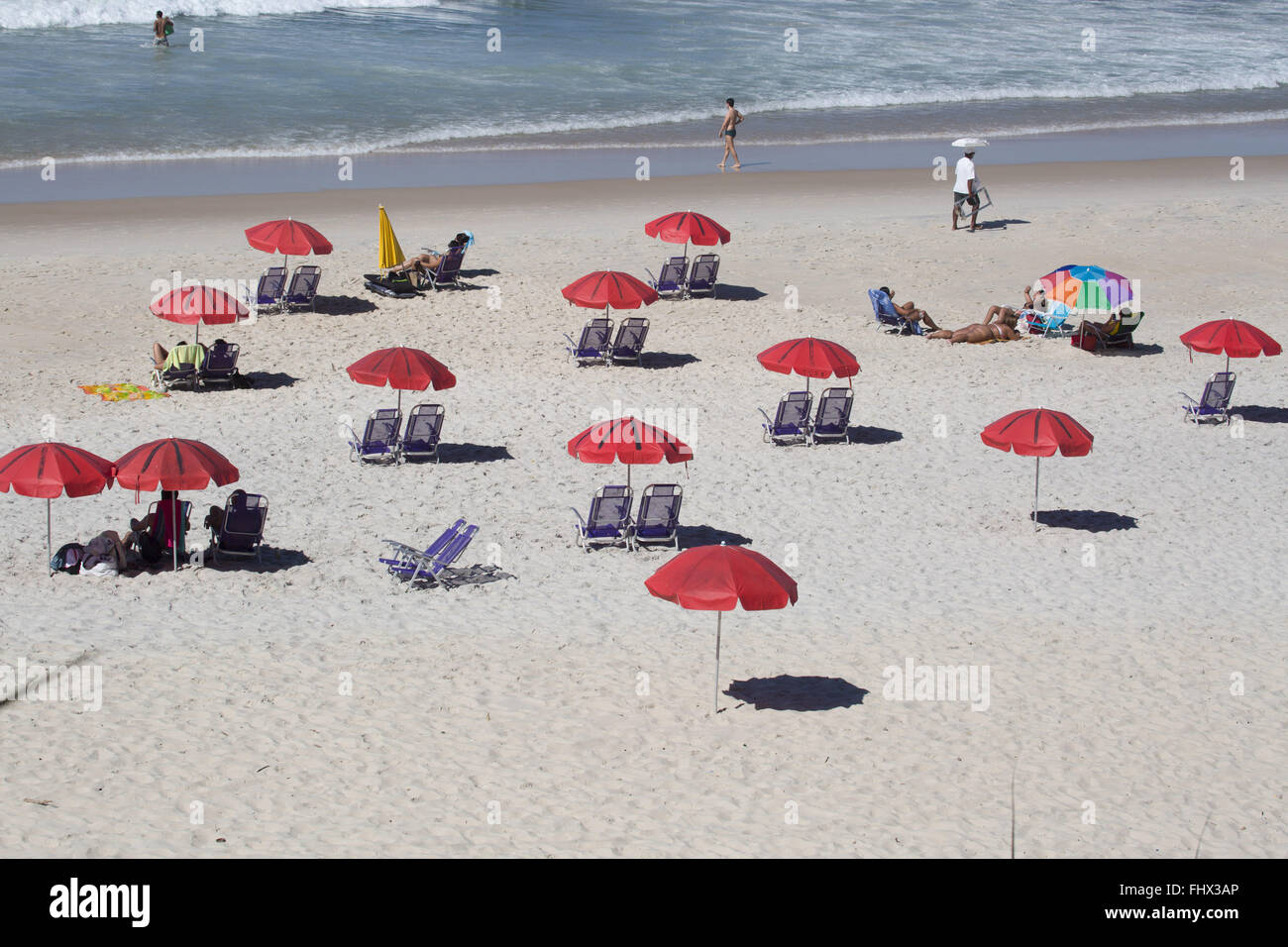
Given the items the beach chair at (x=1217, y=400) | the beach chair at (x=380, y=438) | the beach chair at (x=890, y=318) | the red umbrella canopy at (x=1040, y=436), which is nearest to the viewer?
the red umbrella canopy at (x=1040, y=436)

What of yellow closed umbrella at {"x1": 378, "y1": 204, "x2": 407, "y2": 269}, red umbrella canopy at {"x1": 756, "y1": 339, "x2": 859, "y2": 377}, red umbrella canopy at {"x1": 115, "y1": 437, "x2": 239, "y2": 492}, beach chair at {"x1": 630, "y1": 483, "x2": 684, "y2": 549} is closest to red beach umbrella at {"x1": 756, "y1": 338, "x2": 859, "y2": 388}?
red umbrella canopy at {"x1": 756, "y1": 339, "x2": 859, "y2": 377}

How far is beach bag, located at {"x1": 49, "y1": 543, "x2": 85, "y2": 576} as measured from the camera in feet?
46.0

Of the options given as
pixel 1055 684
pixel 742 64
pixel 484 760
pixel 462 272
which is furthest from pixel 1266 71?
pixel 484 760

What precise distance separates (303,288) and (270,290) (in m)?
0.47

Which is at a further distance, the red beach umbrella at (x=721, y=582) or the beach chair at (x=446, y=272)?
the beach chair at (x=446, y=272)

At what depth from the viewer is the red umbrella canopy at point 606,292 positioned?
2027cm

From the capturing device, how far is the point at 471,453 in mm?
17859

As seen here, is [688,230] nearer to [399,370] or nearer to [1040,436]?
[399,370]

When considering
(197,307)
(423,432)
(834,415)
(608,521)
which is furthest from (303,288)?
(608,521)

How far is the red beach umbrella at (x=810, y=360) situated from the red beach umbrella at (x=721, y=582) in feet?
20.8

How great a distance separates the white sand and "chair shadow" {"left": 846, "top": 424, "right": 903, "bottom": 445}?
10 cm

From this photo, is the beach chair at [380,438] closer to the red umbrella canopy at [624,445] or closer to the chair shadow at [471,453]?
the chair shadow at [471,453]

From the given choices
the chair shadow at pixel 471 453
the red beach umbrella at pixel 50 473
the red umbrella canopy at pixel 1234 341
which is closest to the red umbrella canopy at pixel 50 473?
the red beach umbrella at pixel 50 473

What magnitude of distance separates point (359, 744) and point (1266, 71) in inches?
1758
